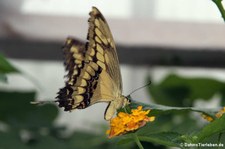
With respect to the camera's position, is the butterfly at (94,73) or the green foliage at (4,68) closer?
the butterfly at (94,73)

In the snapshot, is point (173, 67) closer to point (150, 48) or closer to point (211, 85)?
point (150, 48)

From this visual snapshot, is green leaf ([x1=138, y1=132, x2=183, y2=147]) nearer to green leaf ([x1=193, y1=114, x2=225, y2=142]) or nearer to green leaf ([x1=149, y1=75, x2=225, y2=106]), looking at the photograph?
green leaf ([x1=193, y1=114, x2=225, y2=142])

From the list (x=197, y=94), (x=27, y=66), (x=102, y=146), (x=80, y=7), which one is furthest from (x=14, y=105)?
(x=27, y=66)

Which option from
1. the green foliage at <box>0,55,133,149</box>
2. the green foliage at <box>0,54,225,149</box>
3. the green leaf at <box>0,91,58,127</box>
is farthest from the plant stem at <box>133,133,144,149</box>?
the green leaf at <box>0,91,58,127</box>

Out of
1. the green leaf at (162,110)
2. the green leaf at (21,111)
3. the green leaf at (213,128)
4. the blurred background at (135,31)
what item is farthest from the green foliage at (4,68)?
the blurred background at (135,31)

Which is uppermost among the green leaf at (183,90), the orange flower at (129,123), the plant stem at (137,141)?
the orange flower at (129,123)

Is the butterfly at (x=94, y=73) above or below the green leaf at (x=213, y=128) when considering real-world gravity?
above

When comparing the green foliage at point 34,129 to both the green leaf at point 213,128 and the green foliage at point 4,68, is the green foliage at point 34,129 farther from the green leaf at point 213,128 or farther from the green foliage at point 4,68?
the green leaf at point 213,128
